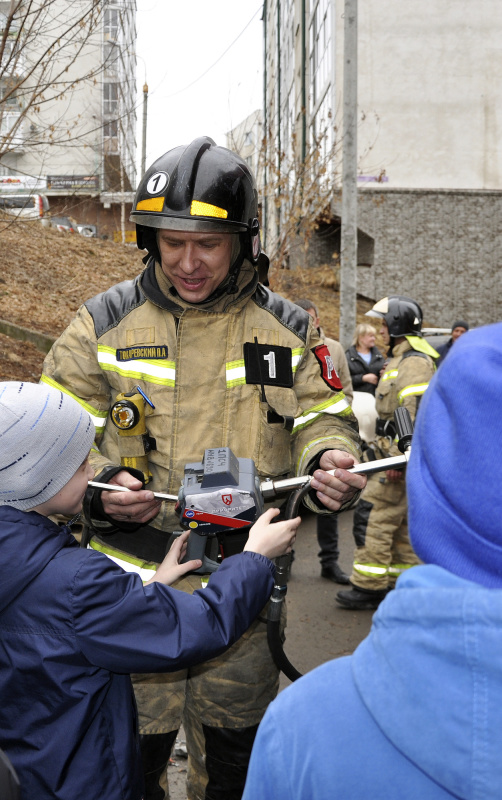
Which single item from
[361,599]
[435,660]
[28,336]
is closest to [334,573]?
[361,599]

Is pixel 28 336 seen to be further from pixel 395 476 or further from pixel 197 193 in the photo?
pixel 197 193

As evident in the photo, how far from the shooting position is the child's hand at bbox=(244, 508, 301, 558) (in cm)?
218

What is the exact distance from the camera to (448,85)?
23.2m

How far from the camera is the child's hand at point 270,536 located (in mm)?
2176

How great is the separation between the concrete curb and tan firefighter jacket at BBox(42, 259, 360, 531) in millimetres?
7961

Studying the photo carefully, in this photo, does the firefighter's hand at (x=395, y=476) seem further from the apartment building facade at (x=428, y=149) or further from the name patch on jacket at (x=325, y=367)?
the apartment building facade at (x=428, y=149)

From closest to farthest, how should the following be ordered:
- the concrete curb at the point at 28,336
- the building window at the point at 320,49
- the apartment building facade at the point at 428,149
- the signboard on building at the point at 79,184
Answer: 1. the signboard on building at the point at 79,184
2. the concrete curb at the point at 28,336
3. the building window at the point at 320,49
4. the apartment building facade at the point at 428,149

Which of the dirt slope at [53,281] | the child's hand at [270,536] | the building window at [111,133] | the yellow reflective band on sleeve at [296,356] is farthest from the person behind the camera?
the dirt slope at [53,281]

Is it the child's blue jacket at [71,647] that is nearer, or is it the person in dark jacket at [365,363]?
the child's blue jacket at [71,647]

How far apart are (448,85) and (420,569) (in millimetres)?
24925

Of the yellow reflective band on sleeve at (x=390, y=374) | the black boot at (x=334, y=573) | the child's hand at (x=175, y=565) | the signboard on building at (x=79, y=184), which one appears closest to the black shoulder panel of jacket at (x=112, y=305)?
the child's hand at (x=175, y=565)

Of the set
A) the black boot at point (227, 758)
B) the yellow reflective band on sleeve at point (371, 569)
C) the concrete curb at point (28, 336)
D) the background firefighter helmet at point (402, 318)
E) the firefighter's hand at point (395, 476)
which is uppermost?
the background firefighter helmet at point (402, 318)

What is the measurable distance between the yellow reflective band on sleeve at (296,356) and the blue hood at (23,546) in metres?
1.18

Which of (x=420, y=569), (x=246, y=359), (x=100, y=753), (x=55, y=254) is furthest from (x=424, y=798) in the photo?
(x=55, y=254)
